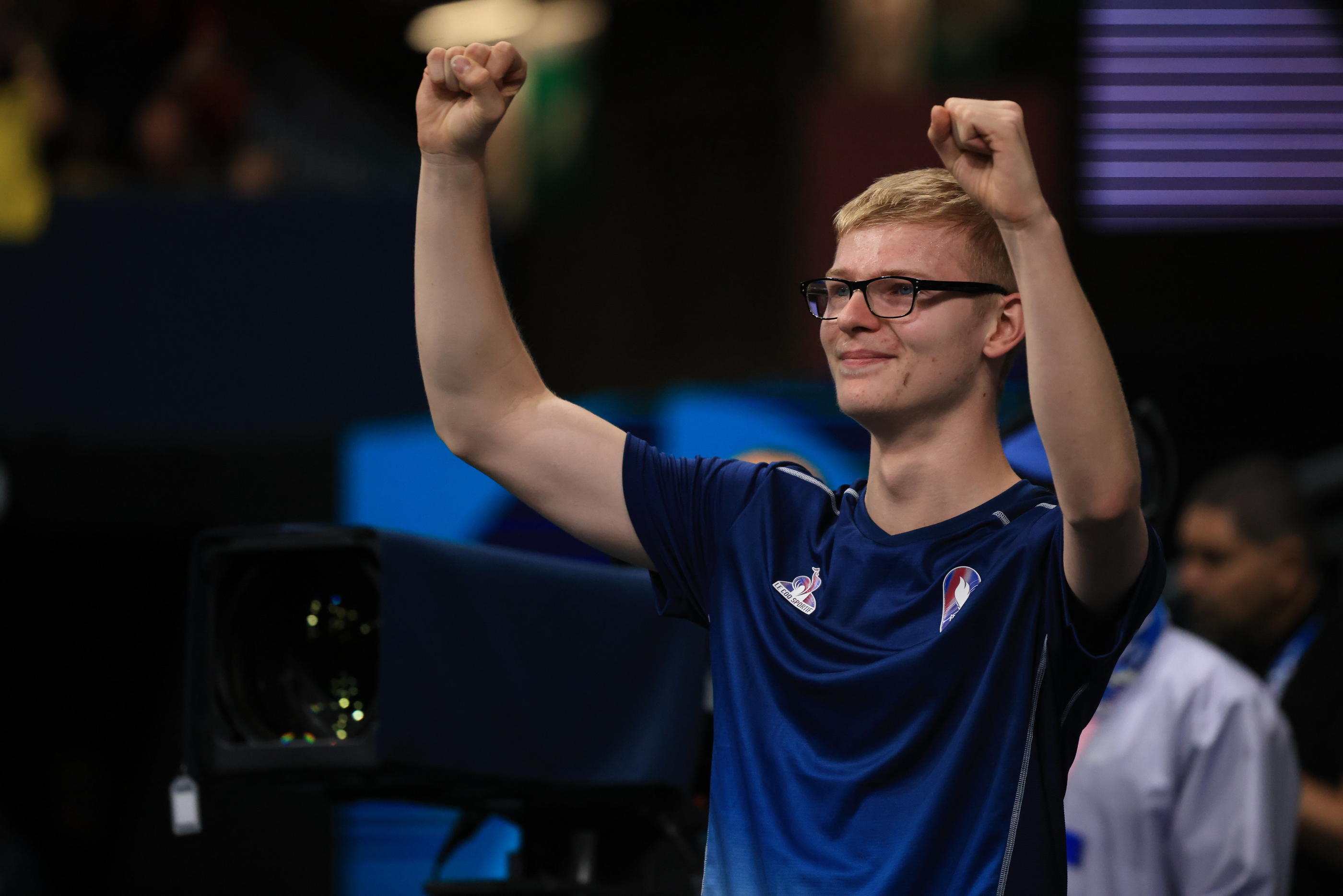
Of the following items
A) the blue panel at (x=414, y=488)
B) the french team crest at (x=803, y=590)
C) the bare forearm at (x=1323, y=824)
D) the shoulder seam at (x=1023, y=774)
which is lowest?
the bare forearm at (x=1323, y=824)

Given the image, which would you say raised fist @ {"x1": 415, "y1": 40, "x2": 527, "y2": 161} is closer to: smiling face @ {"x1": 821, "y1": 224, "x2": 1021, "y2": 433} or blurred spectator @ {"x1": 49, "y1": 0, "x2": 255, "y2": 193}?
smiling face @ {"x1": 821, "y1": 224, "x2": 1021, "y2": 433}

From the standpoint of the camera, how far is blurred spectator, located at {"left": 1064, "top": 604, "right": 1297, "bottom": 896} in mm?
2914

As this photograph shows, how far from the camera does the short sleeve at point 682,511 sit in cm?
181

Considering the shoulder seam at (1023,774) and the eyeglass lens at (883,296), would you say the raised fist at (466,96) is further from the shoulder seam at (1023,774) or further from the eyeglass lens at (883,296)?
the shoulder seam at (1023,774)

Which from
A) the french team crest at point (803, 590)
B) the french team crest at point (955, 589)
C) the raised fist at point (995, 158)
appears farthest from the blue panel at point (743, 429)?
the raised fist at point (995, 158)

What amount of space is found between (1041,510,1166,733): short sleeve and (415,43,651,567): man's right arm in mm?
476

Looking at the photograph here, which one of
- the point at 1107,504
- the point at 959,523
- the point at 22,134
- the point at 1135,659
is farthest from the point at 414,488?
the point at 1107,504

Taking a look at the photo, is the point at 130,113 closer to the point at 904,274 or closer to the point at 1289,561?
the point at 1289,561

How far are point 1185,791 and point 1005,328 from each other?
1.59 metres

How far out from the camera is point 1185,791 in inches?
117

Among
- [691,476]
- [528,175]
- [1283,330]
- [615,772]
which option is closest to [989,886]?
[691,476]

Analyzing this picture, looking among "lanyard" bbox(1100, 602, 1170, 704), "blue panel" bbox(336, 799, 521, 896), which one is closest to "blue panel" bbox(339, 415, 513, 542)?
"blue panel" bbox(336, 799, 521, 896)

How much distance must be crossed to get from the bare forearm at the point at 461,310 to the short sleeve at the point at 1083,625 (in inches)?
24.7

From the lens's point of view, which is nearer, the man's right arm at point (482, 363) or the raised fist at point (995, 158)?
the raised fist at point (995, 158)
